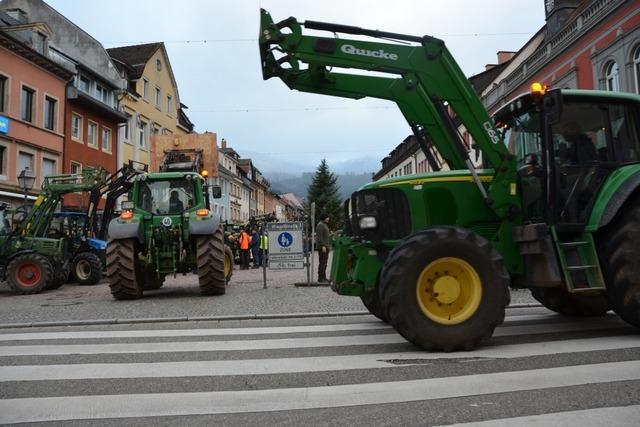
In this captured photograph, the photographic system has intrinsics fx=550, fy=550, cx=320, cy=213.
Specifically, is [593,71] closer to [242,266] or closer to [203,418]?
[242,266]

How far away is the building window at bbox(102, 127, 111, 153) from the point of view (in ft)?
110

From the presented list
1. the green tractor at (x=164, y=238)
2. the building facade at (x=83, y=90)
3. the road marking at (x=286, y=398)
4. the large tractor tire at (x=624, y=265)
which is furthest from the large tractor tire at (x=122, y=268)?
the building facade at (x=83, y=90)

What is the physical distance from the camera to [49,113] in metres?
28.2

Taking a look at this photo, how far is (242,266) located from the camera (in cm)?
2464

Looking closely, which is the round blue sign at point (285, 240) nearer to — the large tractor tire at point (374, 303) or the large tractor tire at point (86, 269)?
the large tractor tire at point (86, 269)

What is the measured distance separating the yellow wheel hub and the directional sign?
8.21 m

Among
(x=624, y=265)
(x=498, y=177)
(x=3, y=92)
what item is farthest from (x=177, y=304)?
(x=3, y=92)

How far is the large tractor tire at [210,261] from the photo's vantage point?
11648 mm

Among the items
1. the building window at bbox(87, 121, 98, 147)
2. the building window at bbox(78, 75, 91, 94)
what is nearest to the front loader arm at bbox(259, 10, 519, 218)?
the building window at bbox(78, 75, 91, 94)

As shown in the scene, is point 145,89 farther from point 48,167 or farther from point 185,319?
point 185,319

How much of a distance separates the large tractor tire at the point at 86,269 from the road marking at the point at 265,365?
1166cm

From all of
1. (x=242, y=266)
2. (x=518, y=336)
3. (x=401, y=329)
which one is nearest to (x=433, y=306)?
(x=401, y=329)

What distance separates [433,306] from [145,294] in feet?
29.8

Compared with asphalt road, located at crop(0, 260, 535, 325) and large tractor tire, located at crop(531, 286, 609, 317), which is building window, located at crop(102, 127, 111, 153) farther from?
large tractor tire, located at crop(531, 286, 609, 317)
